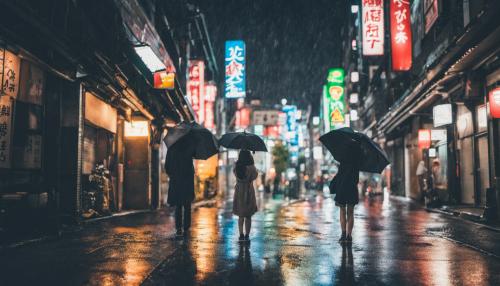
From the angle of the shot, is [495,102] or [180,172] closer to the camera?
[180,172]

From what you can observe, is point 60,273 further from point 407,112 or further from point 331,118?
point 331,118

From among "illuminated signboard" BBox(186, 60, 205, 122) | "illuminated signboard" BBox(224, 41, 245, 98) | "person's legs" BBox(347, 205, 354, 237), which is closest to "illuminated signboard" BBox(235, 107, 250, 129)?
"illuminated signboard" BBox(224, 41, 245, 98)

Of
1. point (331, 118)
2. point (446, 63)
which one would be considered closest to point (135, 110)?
point (446, 63)

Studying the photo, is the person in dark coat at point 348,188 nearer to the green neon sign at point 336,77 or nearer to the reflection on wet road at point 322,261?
the reflection on wet road at point 322,261

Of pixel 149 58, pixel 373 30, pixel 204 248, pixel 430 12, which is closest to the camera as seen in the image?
pixel 204 248

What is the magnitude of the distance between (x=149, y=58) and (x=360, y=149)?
9389 millimetres

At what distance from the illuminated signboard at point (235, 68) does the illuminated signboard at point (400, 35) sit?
12.1 m

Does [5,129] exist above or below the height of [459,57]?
below

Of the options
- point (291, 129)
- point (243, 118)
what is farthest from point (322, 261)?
point (291, 129)

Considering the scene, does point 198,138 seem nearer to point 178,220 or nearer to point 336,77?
point 178,220

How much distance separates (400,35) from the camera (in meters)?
26.3

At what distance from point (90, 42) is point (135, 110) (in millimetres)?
6797

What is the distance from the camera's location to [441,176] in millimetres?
23953

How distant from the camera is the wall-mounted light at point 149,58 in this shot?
1610 cm
